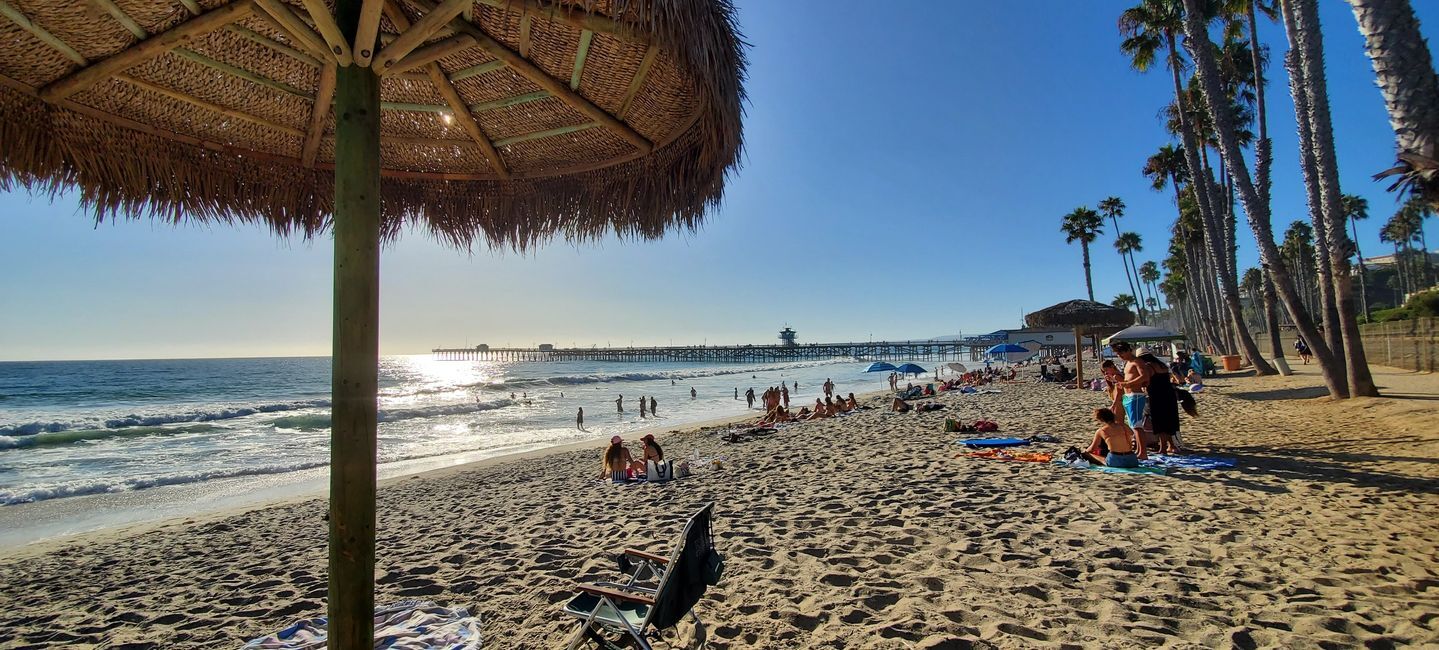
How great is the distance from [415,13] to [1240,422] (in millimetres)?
11913

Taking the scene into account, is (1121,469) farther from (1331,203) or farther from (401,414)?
(401,414)

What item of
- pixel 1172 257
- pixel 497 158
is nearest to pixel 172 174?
pixel 497 158

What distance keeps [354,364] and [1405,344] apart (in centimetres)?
2598

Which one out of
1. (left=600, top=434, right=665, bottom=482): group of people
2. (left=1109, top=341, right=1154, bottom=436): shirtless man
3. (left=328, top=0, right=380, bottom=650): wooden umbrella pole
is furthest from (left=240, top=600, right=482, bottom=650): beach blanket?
(left=1109, top=341, right=1154, bottom=436): shirtless man

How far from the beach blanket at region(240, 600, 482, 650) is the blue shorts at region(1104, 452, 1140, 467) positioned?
6.55m

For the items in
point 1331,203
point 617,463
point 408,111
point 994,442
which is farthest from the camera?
point 1331,203

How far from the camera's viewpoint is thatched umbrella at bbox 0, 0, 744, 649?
6.00ft

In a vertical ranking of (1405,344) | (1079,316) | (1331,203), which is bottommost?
(1405,344)

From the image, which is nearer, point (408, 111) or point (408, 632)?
point (408, 632)

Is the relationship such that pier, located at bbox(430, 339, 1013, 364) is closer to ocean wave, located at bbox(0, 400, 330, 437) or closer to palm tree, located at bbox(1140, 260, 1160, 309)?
palm tree, located at bbox(1140, 260, 1160, 309)

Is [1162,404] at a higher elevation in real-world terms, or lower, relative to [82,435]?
higher

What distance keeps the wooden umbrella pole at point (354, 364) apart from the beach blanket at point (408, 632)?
3.93ft

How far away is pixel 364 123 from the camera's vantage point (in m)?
1.88

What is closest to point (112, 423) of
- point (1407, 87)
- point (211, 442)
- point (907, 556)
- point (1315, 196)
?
point (211, 442)
